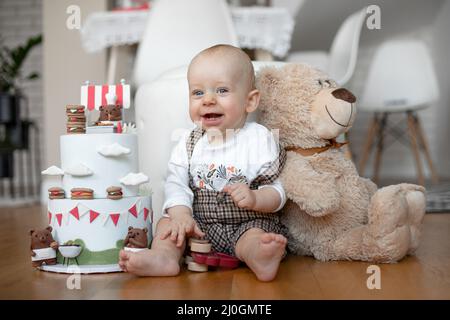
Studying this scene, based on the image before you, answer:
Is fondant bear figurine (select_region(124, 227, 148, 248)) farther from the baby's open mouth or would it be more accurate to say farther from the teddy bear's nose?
the teddy bear's nose

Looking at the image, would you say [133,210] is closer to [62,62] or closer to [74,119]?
[74,119]

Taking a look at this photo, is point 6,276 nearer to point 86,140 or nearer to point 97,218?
point 97,218

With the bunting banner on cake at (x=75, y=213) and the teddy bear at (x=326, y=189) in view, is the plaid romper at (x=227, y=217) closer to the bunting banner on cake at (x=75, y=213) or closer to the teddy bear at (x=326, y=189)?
the teddy bear at (x=326, y=189)

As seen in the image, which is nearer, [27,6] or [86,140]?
[86,140]

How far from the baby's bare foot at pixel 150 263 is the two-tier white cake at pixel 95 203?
0.10 m

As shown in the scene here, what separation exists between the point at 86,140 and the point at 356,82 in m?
3.24

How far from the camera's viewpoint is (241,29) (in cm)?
210

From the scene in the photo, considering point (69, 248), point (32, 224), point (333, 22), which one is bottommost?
point (32, 224)

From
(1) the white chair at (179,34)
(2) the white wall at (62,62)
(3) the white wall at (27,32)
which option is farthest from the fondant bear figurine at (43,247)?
(3) the white wall at (27,32)

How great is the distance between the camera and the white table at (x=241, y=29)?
206 centimetres

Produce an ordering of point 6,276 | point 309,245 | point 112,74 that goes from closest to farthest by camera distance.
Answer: point 6,276 < point 309,245 < point 112,74

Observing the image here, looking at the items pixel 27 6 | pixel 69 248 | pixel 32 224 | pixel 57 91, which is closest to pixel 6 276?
pixel 69 248

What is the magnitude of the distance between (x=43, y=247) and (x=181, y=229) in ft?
0.95
